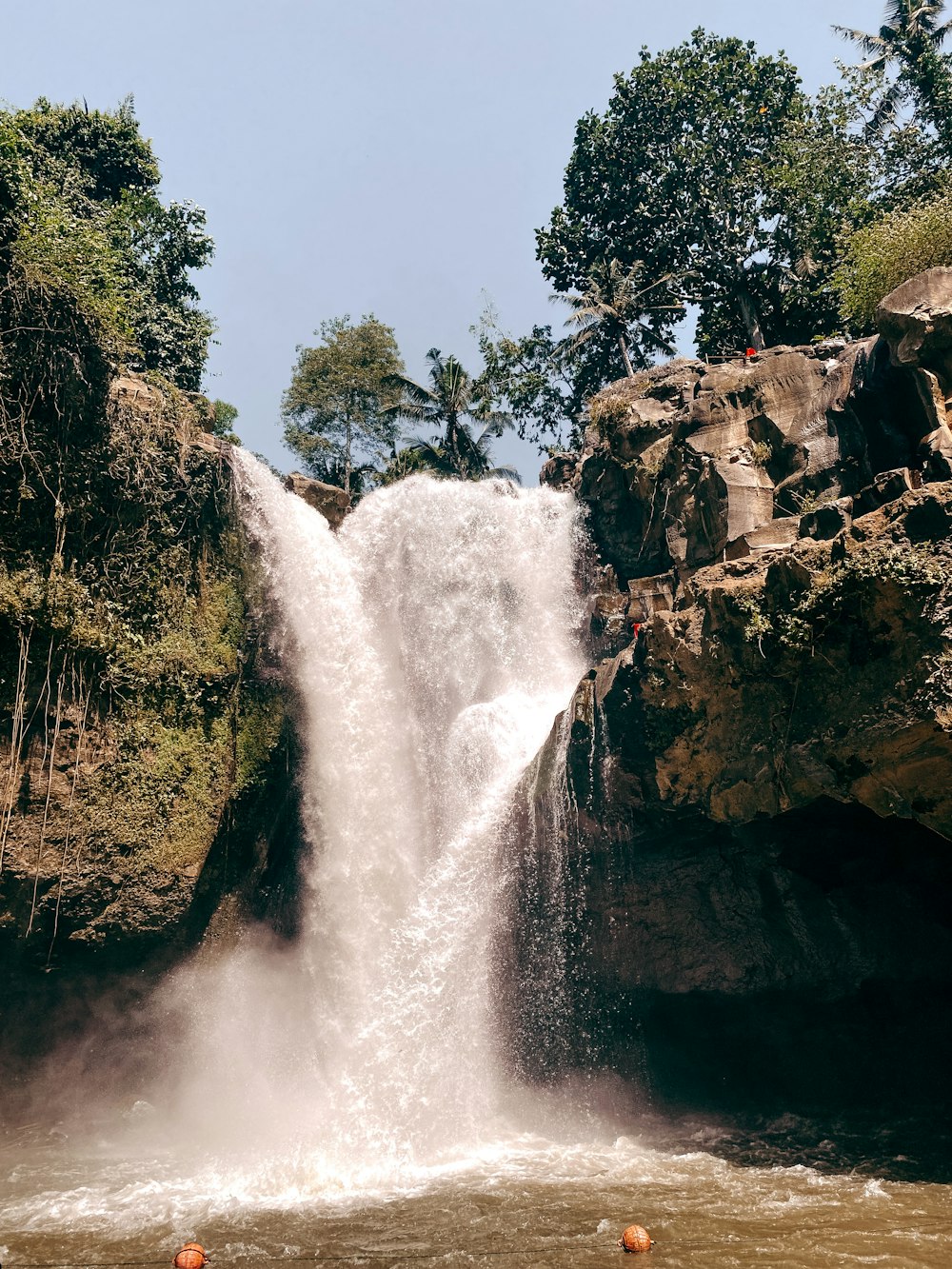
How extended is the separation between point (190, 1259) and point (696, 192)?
106 feet

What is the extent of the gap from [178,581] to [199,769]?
3580mm

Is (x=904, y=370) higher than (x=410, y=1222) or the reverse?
higher

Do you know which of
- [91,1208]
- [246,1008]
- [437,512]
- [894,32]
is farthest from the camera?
[894,32]

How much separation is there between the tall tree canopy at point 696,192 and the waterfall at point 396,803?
13.6 metres

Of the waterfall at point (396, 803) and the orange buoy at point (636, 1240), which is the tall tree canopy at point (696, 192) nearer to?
the waterfall at point (396, 803)

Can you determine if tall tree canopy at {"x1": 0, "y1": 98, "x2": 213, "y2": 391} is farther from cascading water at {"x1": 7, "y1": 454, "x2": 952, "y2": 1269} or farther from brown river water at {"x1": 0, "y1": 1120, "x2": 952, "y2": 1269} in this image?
brown river water at {"x1": 0, "y1": 1120, "x2": 952, "y2": 1269}

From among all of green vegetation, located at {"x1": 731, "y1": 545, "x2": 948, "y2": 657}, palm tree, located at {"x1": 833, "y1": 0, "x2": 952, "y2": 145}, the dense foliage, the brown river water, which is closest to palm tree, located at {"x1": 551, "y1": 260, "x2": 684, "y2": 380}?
the dense foliage

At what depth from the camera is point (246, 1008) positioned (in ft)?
51.0

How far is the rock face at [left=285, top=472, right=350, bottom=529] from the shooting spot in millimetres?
21469

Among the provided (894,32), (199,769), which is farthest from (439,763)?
(894,32)

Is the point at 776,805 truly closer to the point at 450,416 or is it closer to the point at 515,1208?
the point at 515,1208

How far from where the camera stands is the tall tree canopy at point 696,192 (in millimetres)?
30219

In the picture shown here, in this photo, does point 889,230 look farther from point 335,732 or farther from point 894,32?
point 894,32

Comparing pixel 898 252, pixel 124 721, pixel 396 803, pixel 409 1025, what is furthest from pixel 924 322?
pixel 124 721
